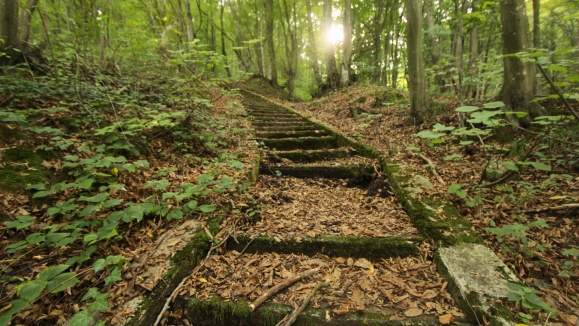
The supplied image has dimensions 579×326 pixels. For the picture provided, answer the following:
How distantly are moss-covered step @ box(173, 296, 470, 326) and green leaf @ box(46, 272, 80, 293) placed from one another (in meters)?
0.61

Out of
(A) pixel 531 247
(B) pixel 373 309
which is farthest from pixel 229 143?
(A) pixel 531 247

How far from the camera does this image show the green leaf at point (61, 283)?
51.7 inches

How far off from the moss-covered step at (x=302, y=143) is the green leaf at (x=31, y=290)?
3.84 metres

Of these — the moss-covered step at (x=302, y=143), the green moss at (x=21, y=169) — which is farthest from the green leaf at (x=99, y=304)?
the moss-covered step at (x=302, y=143)

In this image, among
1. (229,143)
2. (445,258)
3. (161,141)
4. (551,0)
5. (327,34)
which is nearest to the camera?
(445,258)

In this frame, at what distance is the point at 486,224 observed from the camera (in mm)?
2174

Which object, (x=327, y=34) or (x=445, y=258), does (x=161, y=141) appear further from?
(x=327, y=34)

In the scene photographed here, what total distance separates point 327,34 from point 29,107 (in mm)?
10855

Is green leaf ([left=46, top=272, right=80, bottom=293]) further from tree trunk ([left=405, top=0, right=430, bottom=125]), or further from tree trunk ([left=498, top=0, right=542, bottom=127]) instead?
tree trunk ([left=405, top=0, right=430, bottom=125])

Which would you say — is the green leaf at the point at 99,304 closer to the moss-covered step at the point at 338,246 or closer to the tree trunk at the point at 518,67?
the moss-covered step at the point at 338,246

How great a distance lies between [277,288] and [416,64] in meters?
5.45

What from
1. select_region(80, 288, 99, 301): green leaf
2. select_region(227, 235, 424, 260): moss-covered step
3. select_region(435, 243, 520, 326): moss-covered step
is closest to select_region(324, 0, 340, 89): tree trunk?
select_region(227, 235, 424, 260): moss-covered step

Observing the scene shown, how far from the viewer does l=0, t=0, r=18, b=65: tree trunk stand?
354cm

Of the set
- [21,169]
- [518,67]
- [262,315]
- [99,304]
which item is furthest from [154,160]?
[518,67]
